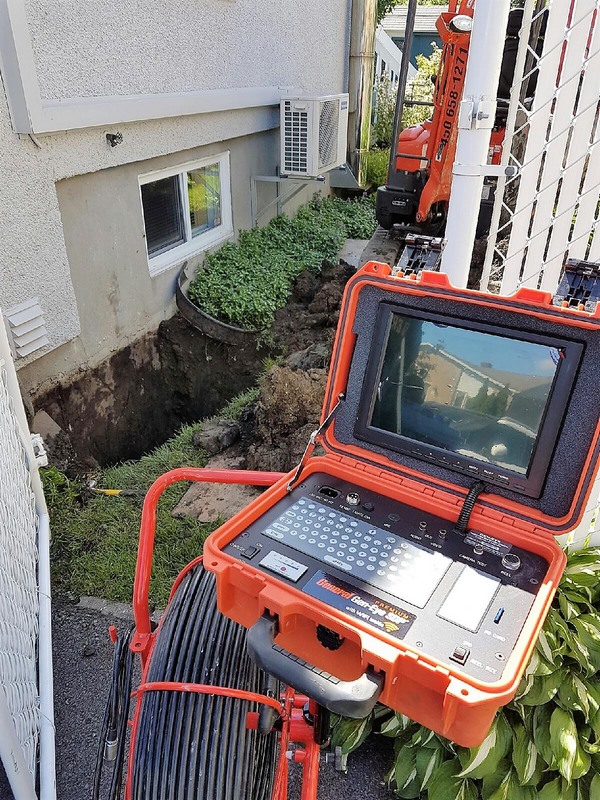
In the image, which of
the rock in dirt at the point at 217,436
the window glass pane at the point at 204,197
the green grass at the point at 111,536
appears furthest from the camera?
the window glass pane at the point at 204,197

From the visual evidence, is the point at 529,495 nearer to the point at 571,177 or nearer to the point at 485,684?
the point at 485,684

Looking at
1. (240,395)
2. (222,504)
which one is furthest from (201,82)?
(222,504)

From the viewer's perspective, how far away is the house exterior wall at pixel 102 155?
3.43 meters

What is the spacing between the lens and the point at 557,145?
1.88m

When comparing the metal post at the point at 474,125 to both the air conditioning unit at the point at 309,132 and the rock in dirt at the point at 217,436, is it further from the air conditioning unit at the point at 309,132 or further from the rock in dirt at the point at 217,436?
the air conditioning unit at the point at 309,132

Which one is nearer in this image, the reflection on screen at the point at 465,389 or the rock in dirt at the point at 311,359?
the reflection on screen at the point at 465,389

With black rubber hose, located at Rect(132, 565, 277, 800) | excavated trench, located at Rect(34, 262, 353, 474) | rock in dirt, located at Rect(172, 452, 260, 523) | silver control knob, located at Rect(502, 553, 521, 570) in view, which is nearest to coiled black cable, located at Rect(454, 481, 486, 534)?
silver control knob, located at Rect(502, 553, 521, 570)

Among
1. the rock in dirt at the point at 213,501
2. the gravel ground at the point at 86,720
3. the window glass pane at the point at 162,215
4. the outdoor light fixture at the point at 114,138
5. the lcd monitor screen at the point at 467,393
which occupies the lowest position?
the gravel ground at the point at 86,720

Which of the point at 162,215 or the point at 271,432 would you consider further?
the point at 162,215

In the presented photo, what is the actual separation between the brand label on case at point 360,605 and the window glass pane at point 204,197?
16.2ft

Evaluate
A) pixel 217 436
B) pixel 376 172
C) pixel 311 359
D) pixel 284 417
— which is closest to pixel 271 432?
pixel 284 417

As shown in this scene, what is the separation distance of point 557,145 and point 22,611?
7.88 feet

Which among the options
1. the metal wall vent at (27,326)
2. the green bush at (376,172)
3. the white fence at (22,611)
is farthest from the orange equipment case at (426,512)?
the green bush at (376,172)

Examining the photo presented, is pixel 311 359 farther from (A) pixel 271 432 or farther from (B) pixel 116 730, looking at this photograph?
(B) pixel 116 730
